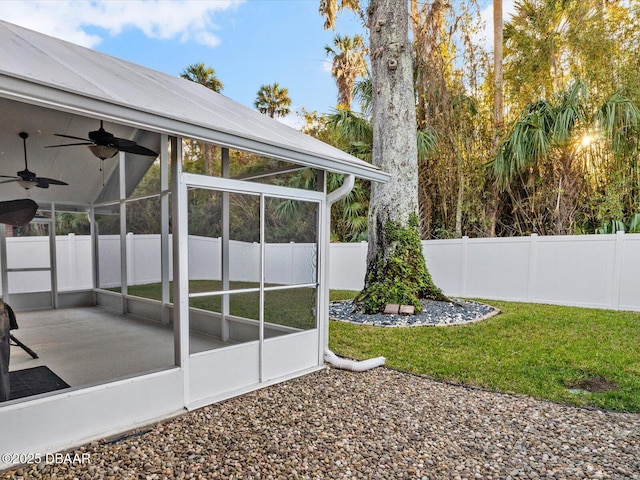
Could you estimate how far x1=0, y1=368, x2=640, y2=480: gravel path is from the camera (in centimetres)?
224

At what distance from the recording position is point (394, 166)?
21.6 ft

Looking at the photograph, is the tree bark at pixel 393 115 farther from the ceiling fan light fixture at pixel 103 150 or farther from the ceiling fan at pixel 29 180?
the ceiling fan at pixel 29 180

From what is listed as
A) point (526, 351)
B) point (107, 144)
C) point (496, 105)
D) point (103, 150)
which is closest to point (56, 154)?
point (103, 150)

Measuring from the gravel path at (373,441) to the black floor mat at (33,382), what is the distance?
111 centimetres

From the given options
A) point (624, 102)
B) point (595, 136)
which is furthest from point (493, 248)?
point (624, 102)

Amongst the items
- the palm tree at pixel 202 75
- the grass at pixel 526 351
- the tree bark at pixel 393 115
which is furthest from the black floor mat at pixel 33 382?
the palm tree at pixel 202 75

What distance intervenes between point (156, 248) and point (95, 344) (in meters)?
2.33

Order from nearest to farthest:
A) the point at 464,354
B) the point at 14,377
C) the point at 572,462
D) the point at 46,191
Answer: the point at 572,462 → the point at 14,377 → the point at 464,354 → the point at 46,191

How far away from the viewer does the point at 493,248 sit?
319 inches

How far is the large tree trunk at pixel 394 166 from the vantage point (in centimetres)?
646

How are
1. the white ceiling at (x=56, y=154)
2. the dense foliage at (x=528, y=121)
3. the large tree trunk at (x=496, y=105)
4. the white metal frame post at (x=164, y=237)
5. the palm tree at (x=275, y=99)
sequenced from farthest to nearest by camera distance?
the palm tree at (x=275, y=99) → the large tree trunk at (x=496, y=105) → the dense foliage at (x=528, y=121) → the white metal frame post at (x=164, y=237) → the white ceiling at (x=56, y=154)

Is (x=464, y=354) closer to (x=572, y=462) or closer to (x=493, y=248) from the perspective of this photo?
(x=572, y=462)

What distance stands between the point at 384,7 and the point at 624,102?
171 inches

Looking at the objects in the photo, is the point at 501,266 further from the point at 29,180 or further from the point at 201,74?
the point at 201,74
